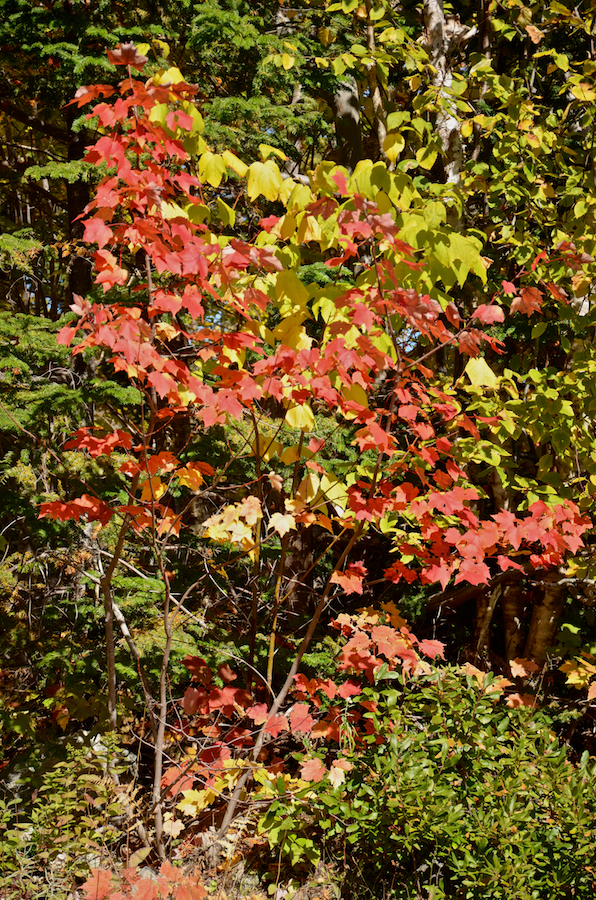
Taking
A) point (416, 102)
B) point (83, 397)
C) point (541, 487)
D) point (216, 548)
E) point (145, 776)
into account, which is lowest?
point (145, 776)

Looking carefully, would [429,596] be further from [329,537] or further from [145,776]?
[145,776]

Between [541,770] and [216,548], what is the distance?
2.09m

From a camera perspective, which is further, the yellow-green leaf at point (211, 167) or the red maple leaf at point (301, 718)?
the red maple leaf at point (301, 718)

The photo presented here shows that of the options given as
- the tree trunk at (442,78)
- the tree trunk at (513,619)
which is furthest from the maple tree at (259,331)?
the tree trunk at (442,78)

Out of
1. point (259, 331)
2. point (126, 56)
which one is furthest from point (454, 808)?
point (126, 56)

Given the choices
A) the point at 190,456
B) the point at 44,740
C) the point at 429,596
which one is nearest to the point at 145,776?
the point at 44,740

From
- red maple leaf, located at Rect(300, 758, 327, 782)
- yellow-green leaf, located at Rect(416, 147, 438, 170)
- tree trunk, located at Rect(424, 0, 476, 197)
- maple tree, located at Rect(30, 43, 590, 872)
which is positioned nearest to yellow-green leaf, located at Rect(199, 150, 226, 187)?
maple tree, located at Rect(30, 43, 590, 872)

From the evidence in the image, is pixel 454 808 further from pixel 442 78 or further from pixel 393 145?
pixel 442 78

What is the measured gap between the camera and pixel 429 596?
172 inches

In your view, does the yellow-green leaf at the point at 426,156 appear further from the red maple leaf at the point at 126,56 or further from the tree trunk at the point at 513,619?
the tree trunk at the point at 513,619

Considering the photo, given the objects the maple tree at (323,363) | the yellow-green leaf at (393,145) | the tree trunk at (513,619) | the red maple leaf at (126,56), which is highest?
the red maple leaf at (126,56)

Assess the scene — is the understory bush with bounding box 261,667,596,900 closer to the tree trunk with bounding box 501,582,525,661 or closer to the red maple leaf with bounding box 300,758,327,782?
the red maple leaf with bounding box 300,758,327,782

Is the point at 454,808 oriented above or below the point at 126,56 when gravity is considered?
below

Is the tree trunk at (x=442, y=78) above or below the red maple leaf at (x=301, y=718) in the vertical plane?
above
